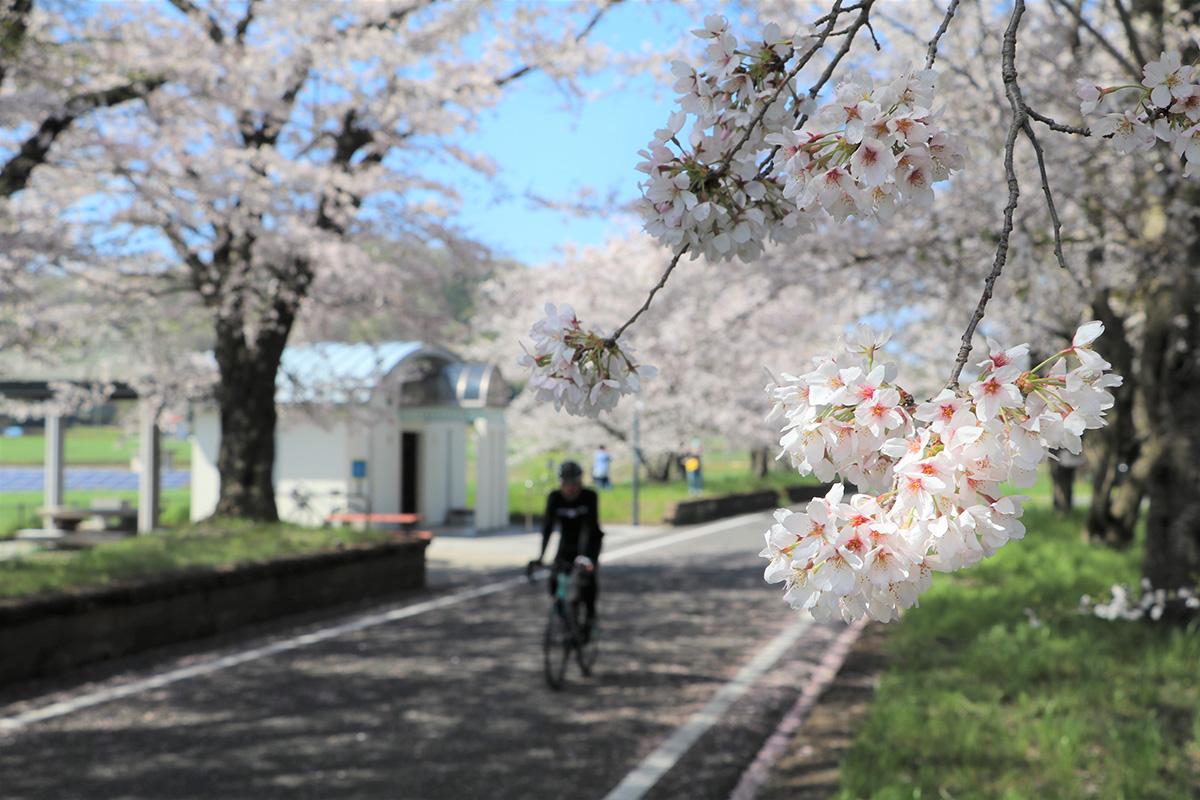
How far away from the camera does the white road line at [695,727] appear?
5074mm

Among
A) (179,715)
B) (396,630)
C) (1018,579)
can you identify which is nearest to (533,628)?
(396,630)

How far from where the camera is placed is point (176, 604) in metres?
9.07

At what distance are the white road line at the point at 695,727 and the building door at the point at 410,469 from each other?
1426 centimetres

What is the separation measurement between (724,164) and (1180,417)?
24.5ft

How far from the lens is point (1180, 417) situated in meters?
7.71

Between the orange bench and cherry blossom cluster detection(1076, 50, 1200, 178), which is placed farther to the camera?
the orange bench

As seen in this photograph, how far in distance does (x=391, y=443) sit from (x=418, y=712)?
15.1 metres

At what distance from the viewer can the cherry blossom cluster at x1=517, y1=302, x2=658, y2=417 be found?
178 centimetres

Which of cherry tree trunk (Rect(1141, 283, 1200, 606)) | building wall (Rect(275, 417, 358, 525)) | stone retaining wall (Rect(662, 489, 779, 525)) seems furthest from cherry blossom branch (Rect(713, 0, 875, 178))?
stone retaining wall (Rect(662, 489, 779, 525))

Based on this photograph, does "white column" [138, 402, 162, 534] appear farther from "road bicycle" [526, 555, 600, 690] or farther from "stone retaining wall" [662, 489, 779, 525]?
"road bicycle" [526, 555, 600, 690]

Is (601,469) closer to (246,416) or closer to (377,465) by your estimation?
(377,465)

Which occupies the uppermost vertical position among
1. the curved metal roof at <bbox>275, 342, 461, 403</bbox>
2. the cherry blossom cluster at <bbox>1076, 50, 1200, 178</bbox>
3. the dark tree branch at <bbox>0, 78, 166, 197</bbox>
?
the dark tree branch at <bbox>0, 78, 166, 197</bbox>

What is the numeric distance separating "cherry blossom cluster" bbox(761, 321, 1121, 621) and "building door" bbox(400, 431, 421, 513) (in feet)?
70.8

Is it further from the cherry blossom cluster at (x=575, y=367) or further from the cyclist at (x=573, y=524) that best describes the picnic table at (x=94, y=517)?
the cherry blossom cluster at (x=575, y=367)
